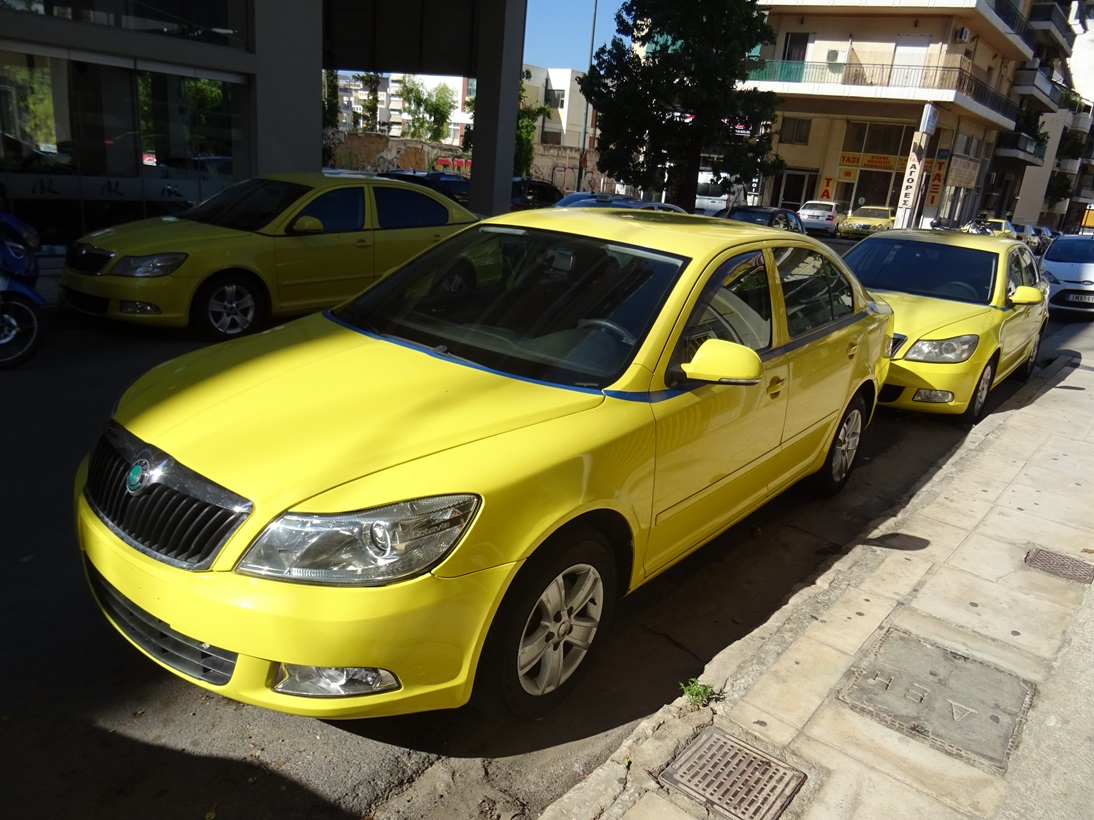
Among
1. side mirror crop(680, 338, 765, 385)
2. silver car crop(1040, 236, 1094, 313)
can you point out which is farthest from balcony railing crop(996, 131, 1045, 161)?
side mirror crop(680, 338, 765, 385)

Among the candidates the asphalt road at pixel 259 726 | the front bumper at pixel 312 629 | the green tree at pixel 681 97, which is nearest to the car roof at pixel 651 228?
the asphalt road at pixel 259 726

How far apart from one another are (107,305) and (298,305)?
1.70 meters

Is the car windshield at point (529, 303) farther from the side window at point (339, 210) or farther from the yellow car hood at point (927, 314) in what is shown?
the side window at point (339, 210)

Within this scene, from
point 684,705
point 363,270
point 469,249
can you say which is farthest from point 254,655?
point 363,270

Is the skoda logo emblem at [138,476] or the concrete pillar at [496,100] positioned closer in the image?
the skoda logo emblem at [138,476]

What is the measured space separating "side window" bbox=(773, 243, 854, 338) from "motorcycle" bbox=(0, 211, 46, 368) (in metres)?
5.88

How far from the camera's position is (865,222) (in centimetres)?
3512

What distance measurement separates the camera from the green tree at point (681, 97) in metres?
19.9

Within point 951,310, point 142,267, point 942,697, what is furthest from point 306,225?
point 942,697

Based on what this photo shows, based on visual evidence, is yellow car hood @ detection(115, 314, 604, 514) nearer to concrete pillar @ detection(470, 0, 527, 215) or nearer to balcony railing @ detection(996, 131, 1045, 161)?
concrete pillar @ detection(470, 0, 527, 215)

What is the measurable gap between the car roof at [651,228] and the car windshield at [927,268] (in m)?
4.04

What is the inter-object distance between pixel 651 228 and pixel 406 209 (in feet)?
18.5

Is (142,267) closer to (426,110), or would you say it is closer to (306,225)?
(306,225)

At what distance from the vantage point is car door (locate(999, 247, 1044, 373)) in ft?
25.9
